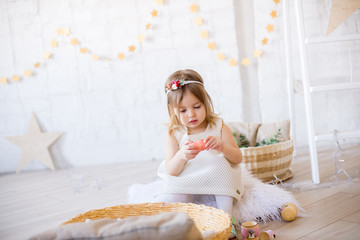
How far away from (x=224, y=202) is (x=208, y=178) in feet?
0.32

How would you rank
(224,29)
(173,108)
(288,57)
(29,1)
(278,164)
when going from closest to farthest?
1. (173,108)
2. (278,164)
3. (288,57)
4. (224,29)
5. (29,1)

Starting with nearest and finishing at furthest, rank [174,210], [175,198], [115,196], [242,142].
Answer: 1. [174,210]
2. [175,198]
3. [115,196]
4. [242,142]

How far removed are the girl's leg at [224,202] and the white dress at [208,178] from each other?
0.7 inches

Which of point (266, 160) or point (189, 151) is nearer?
point (189, 151)

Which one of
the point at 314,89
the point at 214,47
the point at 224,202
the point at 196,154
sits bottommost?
the point at 224,202

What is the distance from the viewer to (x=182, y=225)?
731mm

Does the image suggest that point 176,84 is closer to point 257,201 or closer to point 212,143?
point 212,143

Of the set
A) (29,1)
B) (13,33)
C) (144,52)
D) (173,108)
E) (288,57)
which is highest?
(29,1)

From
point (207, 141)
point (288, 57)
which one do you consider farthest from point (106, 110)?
point (207, 141)

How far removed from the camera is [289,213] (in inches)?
45.0

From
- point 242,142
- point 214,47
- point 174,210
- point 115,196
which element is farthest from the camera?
point 214,47

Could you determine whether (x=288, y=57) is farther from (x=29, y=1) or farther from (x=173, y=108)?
(x=29, y=1)

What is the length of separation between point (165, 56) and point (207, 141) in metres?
1.48

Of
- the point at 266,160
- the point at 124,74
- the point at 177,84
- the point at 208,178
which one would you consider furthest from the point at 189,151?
the point at 124,74
